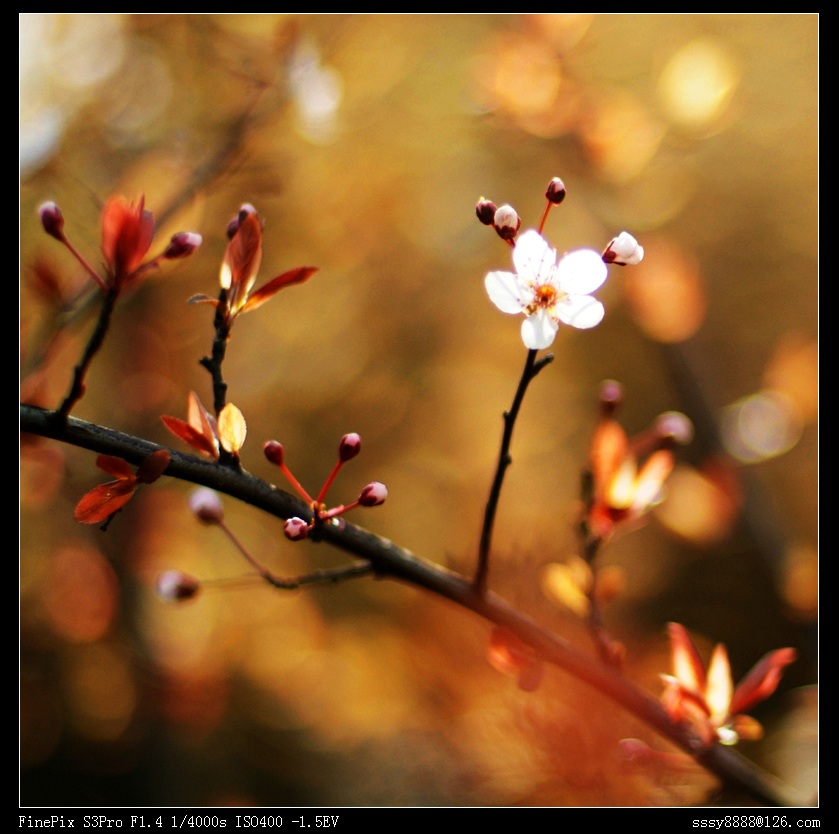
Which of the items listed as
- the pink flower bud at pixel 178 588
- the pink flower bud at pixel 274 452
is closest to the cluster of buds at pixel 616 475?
the pink flower bud at pixel 274 452

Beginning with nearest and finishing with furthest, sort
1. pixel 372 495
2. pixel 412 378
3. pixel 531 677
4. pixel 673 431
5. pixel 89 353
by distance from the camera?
pixel 89 353 → pixel 372 495 → pixel 531 677 → pixel 673 431 → pixel 412 378

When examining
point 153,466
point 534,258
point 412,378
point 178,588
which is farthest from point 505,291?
point 412,378

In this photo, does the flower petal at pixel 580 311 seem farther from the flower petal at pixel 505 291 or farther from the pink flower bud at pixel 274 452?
the pink flower bud at pixel 274 452

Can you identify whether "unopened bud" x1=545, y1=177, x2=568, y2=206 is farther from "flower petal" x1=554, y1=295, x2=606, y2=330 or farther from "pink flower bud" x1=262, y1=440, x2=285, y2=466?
"pink flower bud" x1=262, y1=440, x2=285, y2=466

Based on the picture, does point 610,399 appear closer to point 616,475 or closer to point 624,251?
point 616,475

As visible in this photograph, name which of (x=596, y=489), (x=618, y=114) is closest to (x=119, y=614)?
(x=596, y=489)
